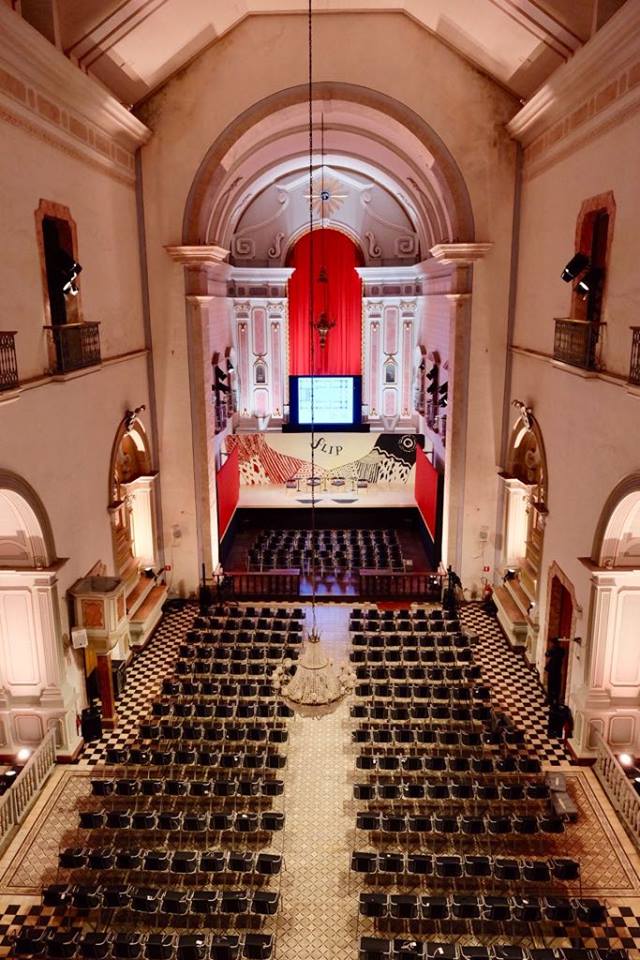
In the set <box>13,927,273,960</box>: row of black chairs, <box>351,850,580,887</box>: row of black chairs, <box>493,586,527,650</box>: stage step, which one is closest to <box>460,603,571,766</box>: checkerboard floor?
<box>493,586,527,650</box>: stage step

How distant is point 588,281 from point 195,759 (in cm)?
944

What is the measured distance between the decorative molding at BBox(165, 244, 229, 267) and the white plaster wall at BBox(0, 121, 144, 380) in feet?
2.79

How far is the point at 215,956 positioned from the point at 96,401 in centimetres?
896

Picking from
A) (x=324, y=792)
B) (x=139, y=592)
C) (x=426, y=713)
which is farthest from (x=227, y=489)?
(x=324, y=792)

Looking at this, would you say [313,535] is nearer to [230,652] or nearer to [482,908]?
[230,652]

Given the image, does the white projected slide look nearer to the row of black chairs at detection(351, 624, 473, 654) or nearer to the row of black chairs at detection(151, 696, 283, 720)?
the row of black chairs at detection(351, 624, 473, 654)

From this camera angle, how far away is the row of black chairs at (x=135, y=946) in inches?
302

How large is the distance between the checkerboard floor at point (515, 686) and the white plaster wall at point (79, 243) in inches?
392

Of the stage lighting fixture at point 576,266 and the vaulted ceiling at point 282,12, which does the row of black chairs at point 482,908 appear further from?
the vaulted ceiling at point 282,12

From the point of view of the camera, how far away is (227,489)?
21.3m

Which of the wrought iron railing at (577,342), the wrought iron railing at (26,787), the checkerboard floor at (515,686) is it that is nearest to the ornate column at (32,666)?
the wrought iron railing at (26,787)

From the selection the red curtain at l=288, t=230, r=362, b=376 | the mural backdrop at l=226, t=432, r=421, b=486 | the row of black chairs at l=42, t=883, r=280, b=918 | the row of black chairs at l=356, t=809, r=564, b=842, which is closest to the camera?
the row of black chairs at l=42, t=883, r=280, b=918

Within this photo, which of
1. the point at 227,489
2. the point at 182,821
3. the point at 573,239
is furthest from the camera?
the point at 227,489

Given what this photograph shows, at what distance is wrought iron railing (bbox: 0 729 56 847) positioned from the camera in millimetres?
9930
